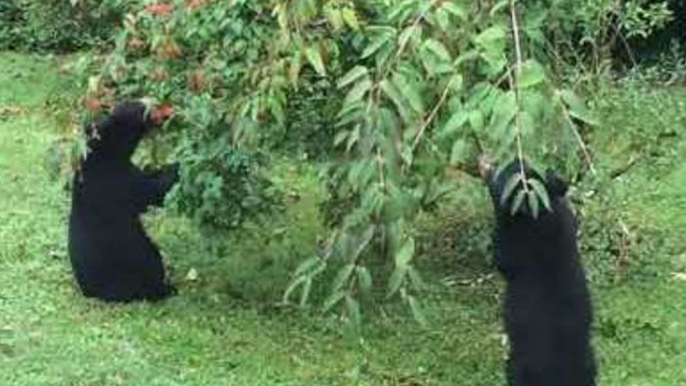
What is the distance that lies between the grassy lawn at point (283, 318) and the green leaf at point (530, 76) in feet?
6.53

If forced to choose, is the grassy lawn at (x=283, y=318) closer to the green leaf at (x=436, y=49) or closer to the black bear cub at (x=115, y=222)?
the black bear cub at (x=115, y=222)

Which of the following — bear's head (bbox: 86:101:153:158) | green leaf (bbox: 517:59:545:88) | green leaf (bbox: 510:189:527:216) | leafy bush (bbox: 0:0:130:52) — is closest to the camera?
green leaf (bbox: 517:59:545:88)

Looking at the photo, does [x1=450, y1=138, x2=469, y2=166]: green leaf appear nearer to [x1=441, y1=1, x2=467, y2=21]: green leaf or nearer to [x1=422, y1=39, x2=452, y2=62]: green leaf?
[x1=422, y1=39, x2=452, y2=62]: green leaf

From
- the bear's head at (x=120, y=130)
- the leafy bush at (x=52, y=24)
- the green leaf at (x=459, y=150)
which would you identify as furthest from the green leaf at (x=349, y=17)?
the leafy bush at (x=52, y=24)

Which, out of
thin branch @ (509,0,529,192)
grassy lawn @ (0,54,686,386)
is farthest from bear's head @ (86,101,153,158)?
thin branch @ (509,0,529,192)

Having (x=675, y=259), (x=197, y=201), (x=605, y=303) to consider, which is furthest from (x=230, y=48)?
(x=675, y=259)

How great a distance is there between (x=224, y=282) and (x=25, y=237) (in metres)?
1.35

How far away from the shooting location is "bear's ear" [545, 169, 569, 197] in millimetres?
5258

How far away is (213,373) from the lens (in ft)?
19.3

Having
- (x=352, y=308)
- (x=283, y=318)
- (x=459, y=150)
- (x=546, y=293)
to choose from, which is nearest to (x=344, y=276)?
(x=352, y=308)

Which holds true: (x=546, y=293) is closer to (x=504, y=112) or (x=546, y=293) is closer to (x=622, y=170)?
(x=504, y=112)

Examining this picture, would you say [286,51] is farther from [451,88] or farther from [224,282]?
[224,282]

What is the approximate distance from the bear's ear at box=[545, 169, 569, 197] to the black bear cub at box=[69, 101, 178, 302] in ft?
6.49

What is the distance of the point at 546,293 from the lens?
5203 millimetres
